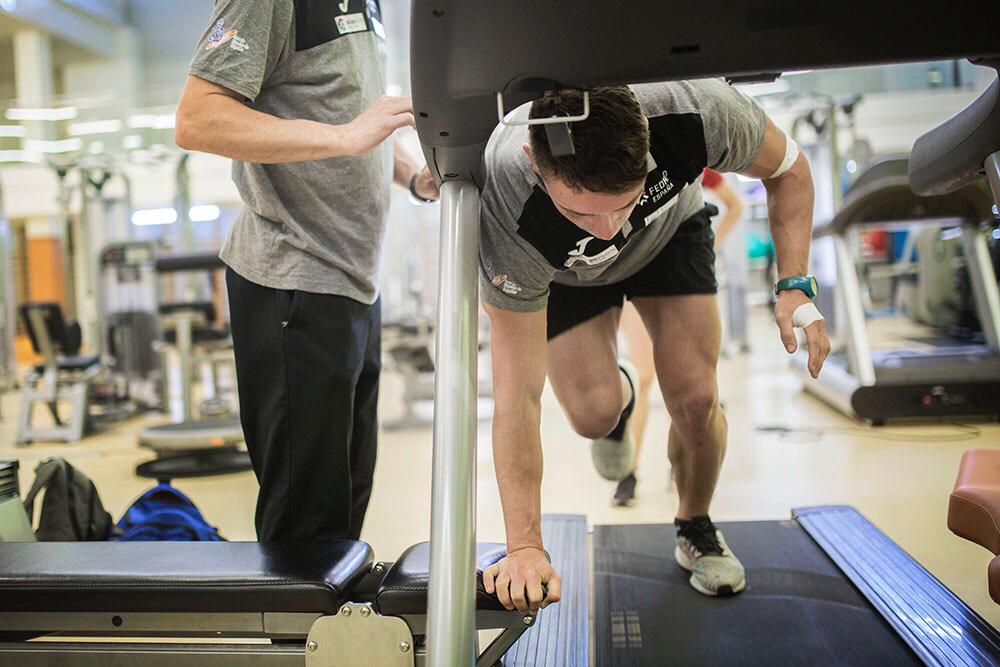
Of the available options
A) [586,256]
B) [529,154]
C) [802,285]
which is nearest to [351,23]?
[529,154]

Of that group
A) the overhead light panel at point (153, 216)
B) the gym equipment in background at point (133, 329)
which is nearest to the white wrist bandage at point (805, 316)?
the gym equipment in background at point (133, 329)

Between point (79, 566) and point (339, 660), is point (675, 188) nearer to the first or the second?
point (339, 660)

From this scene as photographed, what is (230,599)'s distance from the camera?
3.78 feet

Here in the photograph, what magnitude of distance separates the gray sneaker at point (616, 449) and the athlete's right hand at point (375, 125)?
4.26ft

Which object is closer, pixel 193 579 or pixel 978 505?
pixel 193 579

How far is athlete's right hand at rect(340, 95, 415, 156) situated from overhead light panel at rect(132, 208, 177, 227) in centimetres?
1186

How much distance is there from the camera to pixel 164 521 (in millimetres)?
1946

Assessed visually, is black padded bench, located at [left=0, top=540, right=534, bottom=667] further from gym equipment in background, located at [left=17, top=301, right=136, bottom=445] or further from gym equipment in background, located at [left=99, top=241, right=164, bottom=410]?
gym equipment in background, located at [left=99, top=241, right=164, bottom=410]

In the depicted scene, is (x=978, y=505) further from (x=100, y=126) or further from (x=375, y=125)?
(x=100, y=126)

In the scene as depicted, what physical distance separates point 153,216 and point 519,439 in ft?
41.0

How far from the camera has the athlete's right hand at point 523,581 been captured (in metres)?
1.13

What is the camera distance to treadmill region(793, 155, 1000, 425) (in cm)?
376

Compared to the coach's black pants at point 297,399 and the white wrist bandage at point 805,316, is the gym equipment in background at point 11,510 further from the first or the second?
the white wrist bandage at point 805,316

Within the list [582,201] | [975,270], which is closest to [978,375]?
[975,270]
